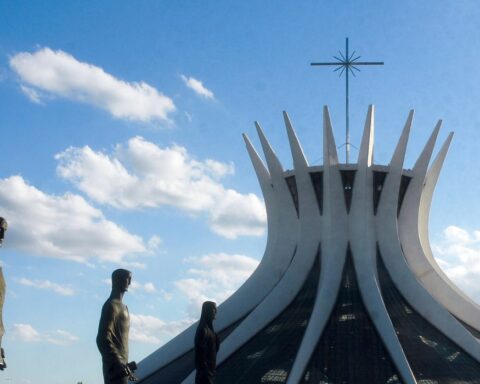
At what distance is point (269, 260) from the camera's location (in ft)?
99.8

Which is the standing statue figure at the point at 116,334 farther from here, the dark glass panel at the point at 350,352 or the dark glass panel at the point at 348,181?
the dark glass panel at the point at 348,181

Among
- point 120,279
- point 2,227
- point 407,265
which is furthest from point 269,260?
point 2,227

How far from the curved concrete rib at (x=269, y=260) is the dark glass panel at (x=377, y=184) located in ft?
10.6

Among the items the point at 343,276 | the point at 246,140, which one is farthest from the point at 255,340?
the point at 246,140

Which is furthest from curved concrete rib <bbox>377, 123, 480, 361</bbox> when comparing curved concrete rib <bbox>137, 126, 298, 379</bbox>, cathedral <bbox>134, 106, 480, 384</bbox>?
curved concrete rib <bbox>137, 126, 298, 379</bbox>

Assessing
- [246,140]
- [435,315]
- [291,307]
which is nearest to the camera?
[435,315]

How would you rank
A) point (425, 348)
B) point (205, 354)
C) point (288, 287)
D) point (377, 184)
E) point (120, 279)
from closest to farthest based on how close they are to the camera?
point (120, 279)
point (205, 354)
point (425, 348)
point (288, 287)
point (377, 184)

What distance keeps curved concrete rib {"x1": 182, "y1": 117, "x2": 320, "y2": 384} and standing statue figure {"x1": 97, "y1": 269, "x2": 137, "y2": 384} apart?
1739 cm

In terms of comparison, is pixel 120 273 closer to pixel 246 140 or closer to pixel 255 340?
pixel 255 340

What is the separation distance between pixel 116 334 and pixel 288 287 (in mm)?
21429

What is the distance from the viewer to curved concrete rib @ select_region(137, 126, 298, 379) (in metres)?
28.8

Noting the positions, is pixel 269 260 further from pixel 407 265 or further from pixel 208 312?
pixel 208 312

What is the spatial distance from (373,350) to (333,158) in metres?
8.33

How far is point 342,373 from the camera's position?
22.5m
